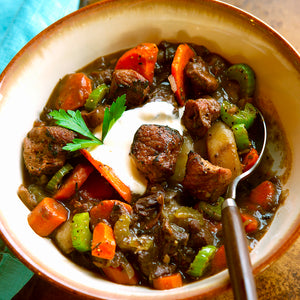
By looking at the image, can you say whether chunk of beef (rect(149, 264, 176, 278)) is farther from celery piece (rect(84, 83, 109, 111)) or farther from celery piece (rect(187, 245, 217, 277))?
celery piece (rect(84, 83, 109, 111))

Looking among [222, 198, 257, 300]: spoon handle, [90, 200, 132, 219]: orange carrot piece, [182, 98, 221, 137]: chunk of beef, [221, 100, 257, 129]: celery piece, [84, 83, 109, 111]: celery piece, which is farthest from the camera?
[84, 83, 109, 111]: celery piece

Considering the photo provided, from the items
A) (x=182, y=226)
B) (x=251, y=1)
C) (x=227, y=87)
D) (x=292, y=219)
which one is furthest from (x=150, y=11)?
(x=292, y=219)

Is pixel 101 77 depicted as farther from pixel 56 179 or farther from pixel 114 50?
pixel 56 179

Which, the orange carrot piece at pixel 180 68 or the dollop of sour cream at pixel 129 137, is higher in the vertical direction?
the orange carrot piece at pixel 180 68

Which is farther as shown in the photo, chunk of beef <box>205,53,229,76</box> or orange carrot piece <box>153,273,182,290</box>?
chunk of beef <box>205,53,229,76</box>

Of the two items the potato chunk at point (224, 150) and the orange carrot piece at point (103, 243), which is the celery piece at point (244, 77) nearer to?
the potato chunk at point (224, 150)

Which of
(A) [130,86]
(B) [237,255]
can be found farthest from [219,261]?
(A) [130,86]

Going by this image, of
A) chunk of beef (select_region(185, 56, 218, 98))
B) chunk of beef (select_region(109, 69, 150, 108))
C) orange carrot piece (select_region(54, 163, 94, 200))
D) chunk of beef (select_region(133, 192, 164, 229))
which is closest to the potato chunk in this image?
chunk of beef (select_region(185, 56, 218, 98))

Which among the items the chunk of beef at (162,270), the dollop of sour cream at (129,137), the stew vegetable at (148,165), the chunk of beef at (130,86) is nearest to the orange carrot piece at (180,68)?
the stew vegetable at (148,165)

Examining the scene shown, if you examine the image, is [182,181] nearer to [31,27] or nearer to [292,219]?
[292,219]
